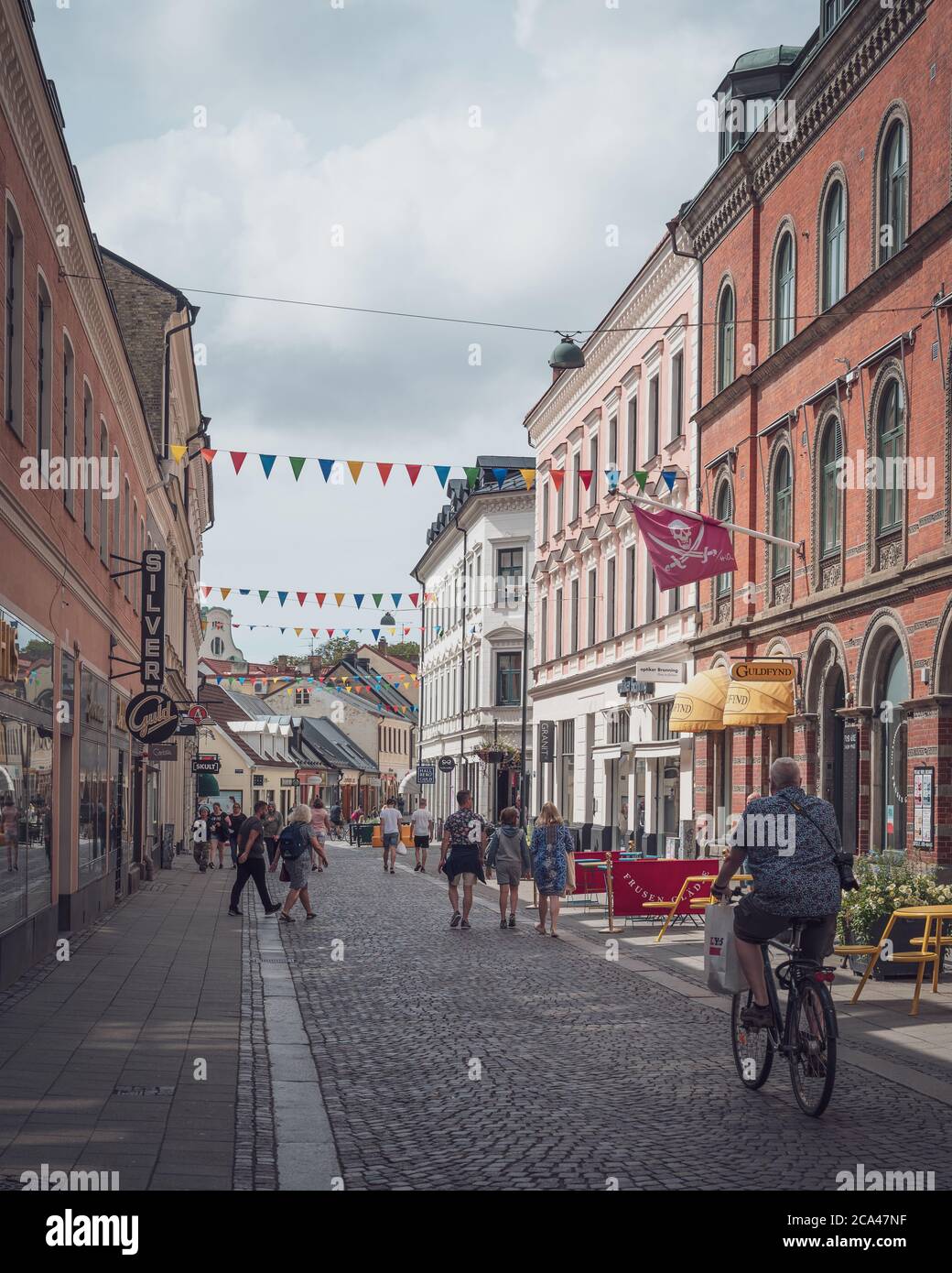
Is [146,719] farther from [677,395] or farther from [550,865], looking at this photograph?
[677,395]

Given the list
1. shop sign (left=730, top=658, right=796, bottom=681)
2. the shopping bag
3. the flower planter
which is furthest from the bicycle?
shop sign (left=730, top=658, right=796, bottom=681)

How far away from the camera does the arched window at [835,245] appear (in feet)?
75.2

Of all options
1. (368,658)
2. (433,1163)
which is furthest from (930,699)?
(368,658)

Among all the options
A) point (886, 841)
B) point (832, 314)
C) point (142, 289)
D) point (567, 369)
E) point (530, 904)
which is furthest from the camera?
point (567, 369)

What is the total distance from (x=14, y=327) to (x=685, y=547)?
1165cm

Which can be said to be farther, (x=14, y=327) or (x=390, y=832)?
(x=390, y=832)

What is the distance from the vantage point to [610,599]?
128ft

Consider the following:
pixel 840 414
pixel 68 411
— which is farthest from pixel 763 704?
pixel 68 411

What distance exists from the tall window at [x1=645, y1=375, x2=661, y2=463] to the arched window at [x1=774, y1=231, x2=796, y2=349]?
26.7 feet

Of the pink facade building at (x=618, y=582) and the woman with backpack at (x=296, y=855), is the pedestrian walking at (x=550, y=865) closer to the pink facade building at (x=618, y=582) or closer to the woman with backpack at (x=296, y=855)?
the woman with backpack at (x=296, y=855)

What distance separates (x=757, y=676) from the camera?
78.9 ft

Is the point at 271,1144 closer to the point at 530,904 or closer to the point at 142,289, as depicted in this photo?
the point at 530,904

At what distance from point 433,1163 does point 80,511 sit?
13.7m

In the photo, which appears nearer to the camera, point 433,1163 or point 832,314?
point 433,1163
